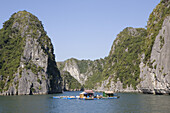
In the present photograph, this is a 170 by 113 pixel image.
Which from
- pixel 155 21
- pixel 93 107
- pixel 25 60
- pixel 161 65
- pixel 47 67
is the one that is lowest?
pixel 93 107

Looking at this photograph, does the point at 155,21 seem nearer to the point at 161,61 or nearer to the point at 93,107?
the point at 161,61

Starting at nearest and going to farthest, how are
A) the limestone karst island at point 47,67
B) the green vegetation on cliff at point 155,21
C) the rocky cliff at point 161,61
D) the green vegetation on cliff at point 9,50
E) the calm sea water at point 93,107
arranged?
the calm sea water at point 93,107 → the rocky cliff at point 161,61 → the limestone karst island at point 47,67 → the green vegetation on cliff at point 155,21 → the green vegetation on cliff at point 9,50

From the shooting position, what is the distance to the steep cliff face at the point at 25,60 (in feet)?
484

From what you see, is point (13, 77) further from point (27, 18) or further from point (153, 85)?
point (153, 85)

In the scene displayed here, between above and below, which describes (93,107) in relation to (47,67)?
below

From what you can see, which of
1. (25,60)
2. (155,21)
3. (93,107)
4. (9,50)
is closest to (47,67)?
(25,60)

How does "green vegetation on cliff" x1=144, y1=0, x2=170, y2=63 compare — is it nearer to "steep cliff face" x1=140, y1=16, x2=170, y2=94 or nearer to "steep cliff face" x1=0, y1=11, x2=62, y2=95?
"steep cliff face" x1=140, y1=16, x2=170, y2=94

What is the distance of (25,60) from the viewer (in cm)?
15875

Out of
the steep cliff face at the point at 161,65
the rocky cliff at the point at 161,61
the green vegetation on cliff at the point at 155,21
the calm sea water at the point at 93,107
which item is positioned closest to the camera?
the calm sea water at the point at 93,107

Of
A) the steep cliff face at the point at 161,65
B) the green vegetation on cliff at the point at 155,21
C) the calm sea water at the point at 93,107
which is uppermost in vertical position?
the green vegetation on cliff at the point at 155,21

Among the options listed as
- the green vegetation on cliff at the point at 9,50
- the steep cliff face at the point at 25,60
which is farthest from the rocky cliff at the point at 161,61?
the green vegetation on cliff at the point at 9,50

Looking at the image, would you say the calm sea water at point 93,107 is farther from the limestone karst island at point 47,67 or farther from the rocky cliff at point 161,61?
the rocky cliff at point 161,61

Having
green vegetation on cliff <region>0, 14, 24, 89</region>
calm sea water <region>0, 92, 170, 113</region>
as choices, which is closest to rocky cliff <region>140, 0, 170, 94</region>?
calm sea water <region>0, 92, 170, 113</region>

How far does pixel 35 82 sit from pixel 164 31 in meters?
89.2
